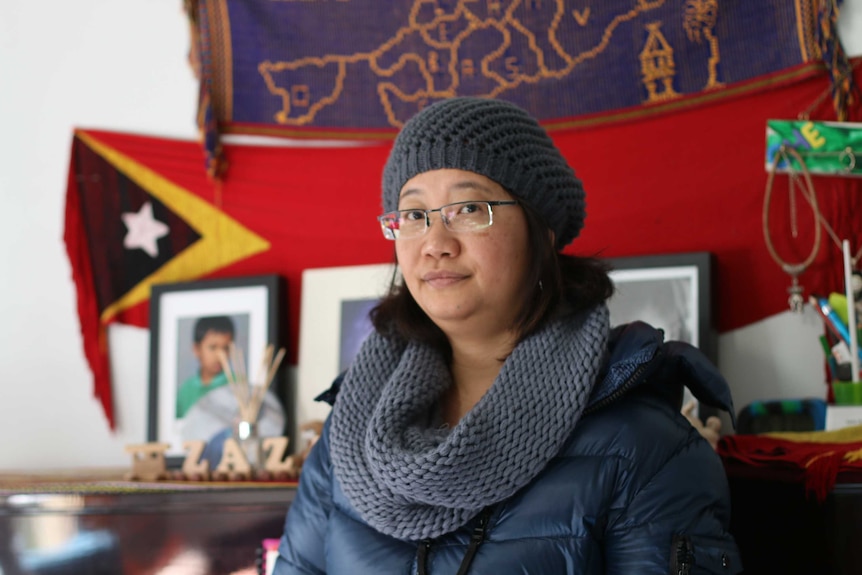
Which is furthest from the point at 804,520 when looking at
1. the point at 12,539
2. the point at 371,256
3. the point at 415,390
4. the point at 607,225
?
the point at 12,539

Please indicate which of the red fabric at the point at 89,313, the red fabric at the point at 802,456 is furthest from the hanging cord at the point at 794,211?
the red fabric at the point at 89,313

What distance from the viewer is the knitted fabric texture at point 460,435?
45.4 inches

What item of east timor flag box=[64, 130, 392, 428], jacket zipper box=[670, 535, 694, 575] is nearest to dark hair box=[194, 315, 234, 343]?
east timor flag box=[64, 130, 392, 428]

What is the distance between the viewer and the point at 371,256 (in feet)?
7.17

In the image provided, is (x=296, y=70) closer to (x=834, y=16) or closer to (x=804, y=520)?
(x=834, y=16)

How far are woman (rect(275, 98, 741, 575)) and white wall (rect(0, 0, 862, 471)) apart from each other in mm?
1145

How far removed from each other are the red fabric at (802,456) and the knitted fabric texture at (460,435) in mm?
331

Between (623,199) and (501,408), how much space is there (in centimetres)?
89

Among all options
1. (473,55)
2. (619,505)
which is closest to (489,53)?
(473,55)

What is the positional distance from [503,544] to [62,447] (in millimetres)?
1577

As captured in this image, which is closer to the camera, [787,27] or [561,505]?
[561,505]

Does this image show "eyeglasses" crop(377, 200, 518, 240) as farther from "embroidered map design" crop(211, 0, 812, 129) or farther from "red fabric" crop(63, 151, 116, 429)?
"red fabric" crop(63, 151, 116, 429)

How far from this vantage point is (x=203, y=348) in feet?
7.36

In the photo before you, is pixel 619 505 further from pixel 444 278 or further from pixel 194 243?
pixel 194 243
